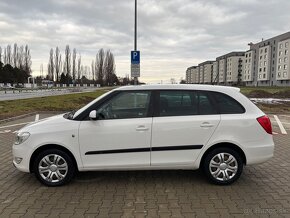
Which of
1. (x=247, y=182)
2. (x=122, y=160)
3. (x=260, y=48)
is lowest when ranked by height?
(x=247, y=182)

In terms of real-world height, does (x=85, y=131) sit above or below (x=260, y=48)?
below

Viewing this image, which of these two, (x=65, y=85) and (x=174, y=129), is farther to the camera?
(x=65, y=85)

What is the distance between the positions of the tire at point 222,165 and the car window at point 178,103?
737mm

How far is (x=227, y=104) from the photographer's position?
191 inches

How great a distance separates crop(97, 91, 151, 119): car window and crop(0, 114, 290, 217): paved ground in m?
1.12

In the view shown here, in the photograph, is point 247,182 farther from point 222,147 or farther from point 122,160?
point 122,160

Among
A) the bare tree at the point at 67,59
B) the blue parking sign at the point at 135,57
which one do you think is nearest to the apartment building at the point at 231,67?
the bare tree at the point at 67,59

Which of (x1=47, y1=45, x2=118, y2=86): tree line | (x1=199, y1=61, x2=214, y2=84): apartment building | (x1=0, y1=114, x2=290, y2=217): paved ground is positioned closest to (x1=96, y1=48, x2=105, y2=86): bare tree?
(x1=47, y1=45, x2=118, y2=86): tree line

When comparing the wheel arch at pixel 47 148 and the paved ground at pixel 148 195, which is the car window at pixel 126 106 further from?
the paved ground at pixel 148 195

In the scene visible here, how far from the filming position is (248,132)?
15.5 ft

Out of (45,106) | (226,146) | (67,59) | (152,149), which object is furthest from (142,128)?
(67,59)

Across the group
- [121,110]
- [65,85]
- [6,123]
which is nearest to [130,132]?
[121,110]

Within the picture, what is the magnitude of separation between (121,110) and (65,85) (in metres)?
102

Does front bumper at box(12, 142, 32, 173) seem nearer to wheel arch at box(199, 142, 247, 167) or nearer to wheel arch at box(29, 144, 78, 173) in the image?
wheel arch at box(29, 144, 78, 173)
